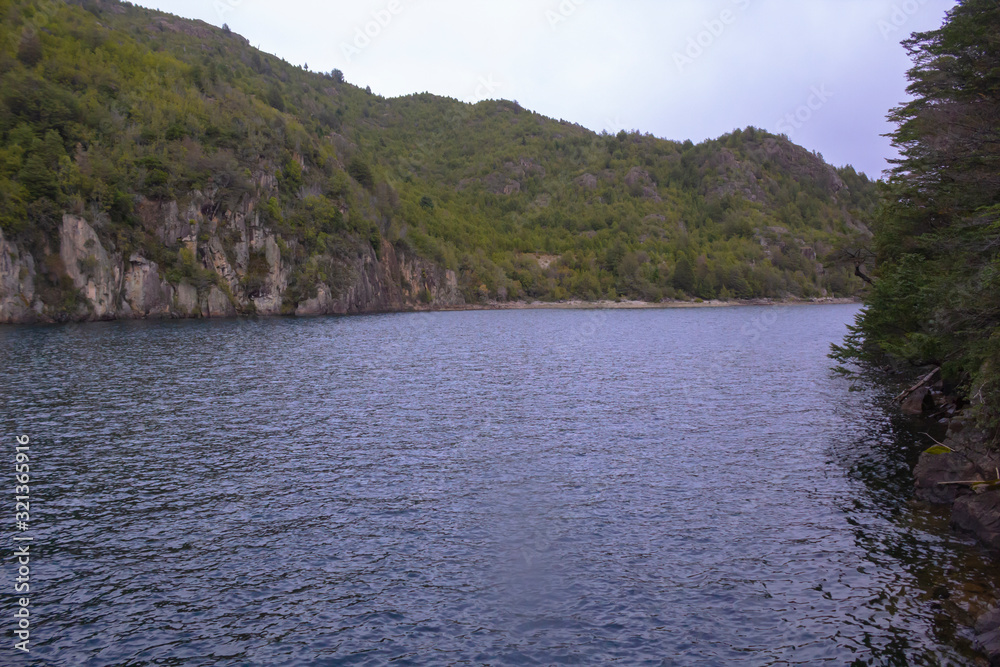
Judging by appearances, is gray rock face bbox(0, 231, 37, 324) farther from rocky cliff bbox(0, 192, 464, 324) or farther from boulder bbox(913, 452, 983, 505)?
boulder bbox(913, 452, 983, 505)

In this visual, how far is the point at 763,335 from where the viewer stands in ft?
297

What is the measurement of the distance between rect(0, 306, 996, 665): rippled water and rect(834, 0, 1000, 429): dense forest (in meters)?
4.75

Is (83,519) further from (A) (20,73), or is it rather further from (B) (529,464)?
(A) (20,73)

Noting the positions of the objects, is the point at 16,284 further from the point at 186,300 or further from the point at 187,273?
the point at 187,273

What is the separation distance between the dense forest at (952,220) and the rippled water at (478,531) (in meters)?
4.75

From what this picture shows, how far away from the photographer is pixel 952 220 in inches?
1220

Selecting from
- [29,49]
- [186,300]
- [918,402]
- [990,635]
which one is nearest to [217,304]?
[186,300]

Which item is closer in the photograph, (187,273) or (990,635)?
(990,635)

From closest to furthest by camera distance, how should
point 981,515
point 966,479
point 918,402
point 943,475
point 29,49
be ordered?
point 981,515, point 966,479, point 943,475, point 918,402, point 29,49

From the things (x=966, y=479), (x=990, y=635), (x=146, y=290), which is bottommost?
(x=990, y=635)

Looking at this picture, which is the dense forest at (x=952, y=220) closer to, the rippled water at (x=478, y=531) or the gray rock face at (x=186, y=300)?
the rippled water at (x=478, y=531)

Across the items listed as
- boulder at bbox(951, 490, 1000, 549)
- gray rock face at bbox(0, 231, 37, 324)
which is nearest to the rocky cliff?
gray rock face at bbox(0, 231, 37, 324)

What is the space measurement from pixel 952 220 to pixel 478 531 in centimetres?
2824

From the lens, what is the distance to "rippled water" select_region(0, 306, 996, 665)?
1330 cm
